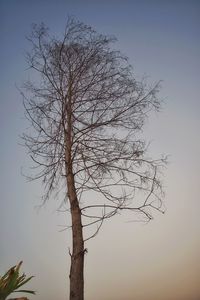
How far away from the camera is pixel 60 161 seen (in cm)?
911

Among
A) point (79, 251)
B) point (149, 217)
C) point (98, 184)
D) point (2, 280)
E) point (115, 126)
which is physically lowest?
point (2, 280)

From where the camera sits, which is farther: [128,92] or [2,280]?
[128,92]

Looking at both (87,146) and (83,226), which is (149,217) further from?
(87,146)

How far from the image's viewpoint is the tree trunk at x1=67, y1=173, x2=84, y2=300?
776 centimetres

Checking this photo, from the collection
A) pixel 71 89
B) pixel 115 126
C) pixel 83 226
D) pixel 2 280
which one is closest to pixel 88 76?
pixel 71 89

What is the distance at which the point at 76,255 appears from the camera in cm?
800

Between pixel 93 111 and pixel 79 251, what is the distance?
2.83 metres

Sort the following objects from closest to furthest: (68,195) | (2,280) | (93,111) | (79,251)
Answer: (2,280) → (79,251) → (68,195) → (93,111)

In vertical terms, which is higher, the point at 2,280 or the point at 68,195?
the point at 68,195

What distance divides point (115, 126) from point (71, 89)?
4.15 feet

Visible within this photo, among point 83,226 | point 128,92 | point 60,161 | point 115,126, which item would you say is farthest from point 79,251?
point 128,92

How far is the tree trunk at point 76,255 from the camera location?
25.5 ft

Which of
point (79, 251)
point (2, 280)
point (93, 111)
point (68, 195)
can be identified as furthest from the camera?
point (93, 111)

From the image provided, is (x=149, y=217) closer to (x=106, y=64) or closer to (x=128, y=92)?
(x=128, y=92)
